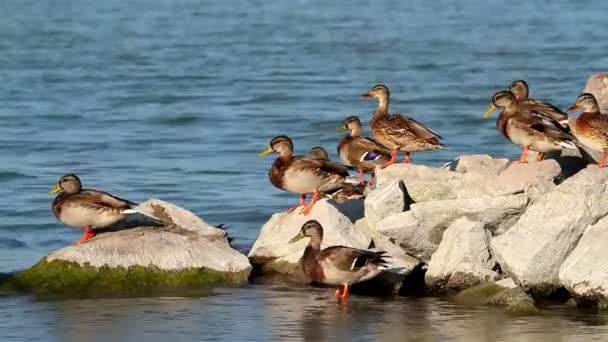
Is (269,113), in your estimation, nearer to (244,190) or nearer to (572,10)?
(244,190)

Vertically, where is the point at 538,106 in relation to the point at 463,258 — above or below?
above

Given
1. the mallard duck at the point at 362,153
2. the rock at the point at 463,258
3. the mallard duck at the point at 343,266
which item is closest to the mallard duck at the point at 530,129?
the mallard duck at the point at 362,153

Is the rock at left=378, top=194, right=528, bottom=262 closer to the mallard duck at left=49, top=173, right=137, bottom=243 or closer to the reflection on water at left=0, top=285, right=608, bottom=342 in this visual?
the reflection on water at left=0, top=285, right=608, bottom=342

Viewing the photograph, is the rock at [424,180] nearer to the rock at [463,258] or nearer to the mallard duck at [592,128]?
the rock at [463,258]

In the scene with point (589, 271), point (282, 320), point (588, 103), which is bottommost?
point (282, 320)

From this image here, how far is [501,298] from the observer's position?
47.0ft

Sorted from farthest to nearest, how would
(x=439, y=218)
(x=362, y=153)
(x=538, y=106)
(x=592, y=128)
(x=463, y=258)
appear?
(x=362, y=153)
(x=538, y=106)
(x=592, y=128)
(x=439, y=218)
(x=463, y=258)

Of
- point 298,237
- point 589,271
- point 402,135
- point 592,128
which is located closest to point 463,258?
point 589,271

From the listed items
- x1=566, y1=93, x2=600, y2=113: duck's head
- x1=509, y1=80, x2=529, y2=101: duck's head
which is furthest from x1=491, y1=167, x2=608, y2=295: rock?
x1=509, y1=80, x2=529, y2=101: duck's head

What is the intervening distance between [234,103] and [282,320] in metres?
22.0

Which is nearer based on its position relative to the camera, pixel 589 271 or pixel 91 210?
pixel 589 271

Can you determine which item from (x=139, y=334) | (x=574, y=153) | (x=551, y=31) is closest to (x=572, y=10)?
(x=551, y=31)

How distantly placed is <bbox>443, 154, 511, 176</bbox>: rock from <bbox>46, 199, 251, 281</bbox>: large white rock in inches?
105

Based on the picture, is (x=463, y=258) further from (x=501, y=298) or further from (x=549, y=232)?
(x=549, y=232)
